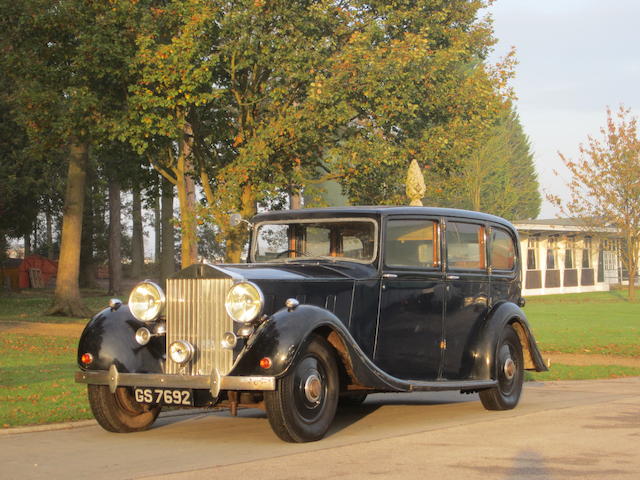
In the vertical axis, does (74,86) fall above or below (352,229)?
above

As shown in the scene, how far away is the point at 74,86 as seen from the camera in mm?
23938

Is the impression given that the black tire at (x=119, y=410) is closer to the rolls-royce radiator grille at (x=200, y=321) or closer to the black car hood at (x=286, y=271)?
the rolls-royce radiator grille at (x=200, y=321)

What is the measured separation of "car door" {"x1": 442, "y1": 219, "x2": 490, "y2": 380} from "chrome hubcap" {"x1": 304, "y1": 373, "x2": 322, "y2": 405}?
2143 mm

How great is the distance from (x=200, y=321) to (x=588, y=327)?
19612mm

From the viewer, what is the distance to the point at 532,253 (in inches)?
2002

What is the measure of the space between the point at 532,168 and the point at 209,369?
82.7 m

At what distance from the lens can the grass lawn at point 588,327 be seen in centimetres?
1966

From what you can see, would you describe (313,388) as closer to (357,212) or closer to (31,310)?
(357,212)

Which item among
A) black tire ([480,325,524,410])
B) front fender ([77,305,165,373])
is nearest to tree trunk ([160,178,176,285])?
black tire ([480,325,524,410])

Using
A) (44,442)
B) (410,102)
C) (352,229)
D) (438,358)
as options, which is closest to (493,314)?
(438,358)

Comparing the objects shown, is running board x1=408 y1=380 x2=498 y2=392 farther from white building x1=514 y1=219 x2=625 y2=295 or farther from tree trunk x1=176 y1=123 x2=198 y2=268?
white building x1=514 y1=219 x2=625 y2=295

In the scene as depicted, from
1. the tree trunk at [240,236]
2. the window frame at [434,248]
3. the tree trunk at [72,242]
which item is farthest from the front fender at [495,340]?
the tree trunk at [72,242]

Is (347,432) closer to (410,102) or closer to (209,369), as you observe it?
(209,369)

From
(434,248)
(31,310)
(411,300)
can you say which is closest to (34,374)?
(411,300)
